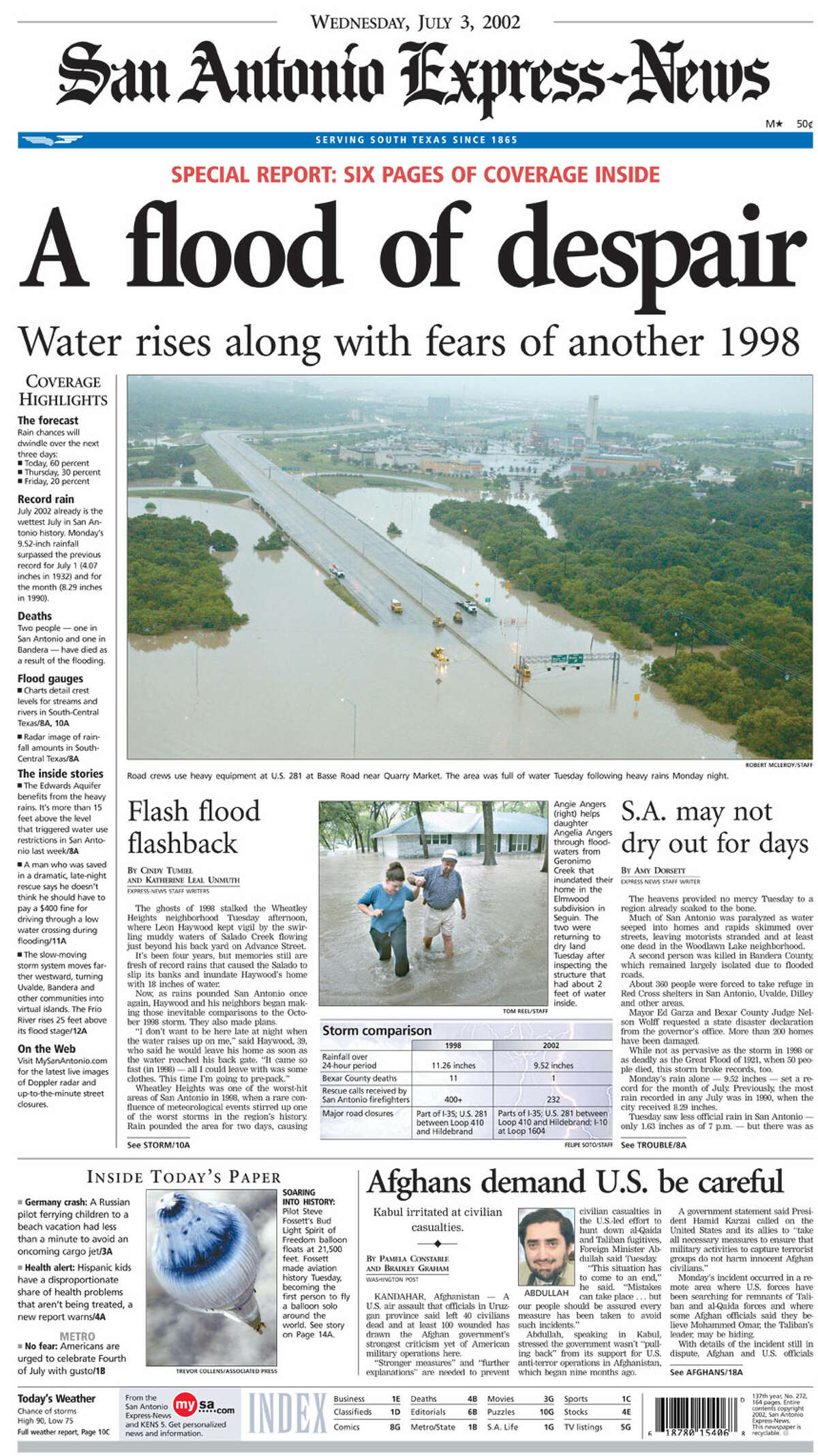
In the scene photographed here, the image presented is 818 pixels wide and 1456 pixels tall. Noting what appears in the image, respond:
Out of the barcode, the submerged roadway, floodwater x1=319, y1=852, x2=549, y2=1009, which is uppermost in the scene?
the submerged roadway

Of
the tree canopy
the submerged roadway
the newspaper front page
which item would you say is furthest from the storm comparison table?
the submerged roadway

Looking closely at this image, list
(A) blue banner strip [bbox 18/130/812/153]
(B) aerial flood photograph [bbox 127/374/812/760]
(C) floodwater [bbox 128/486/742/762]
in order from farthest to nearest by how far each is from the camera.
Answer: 1. (B) aerial flood photograph [bbox 127/374/812/760]
2. (C) floodwater [bbox 128/486/742/762]
3. (A) blue banner strip [bbox 18/130/812/153]

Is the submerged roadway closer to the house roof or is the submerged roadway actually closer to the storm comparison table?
the house roof

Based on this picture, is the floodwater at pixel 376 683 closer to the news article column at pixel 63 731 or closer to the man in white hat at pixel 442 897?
the news article column at pixel 63 731

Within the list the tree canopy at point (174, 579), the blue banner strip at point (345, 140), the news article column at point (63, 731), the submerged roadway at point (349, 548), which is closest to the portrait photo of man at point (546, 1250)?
the news article column at point (63, 731)

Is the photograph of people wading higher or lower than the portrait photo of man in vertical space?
higher

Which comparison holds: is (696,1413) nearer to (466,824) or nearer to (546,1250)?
(546,1250)

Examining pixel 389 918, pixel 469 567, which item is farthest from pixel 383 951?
pixel 469 567
